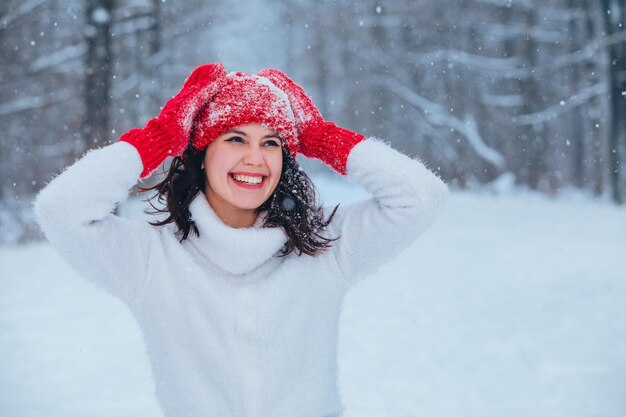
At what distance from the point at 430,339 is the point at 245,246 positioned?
12.6ft

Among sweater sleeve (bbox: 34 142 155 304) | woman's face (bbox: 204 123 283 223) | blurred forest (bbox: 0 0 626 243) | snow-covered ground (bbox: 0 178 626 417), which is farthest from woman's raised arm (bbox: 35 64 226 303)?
blurred forest (bbox: 0 0 626 243)

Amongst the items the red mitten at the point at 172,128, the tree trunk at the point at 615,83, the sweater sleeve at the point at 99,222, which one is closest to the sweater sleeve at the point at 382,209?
the red mitten at the point at 172,128

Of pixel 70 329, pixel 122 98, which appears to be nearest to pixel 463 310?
pixel 70 329

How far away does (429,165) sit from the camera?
9.27 meters

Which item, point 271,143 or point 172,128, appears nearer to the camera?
point 172,128

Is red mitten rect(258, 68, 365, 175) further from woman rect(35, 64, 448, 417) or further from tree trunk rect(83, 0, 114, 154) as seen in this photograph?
tree trunk rect(83, 0, 114, 154)

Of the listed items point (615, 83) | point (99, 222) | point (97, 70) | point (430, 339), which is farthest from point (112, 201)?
point (615, 83)

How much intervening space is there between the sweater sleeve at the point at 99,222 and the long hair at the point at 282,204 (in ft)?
0.54

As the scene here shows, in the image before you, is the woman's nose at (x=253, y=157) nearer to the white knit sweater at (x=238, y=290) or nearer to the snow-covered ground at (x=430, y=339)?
the white knit sweater at (x=238, y=290)

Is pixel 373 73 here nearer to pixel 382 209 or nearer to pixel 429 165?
pixel 429 165

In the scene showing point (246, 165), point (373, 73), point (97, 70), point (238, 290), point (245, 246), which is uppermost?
point (373, 73)

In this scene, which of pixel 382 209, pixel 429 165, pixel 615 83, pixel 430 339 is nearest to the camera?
pixel 382 209

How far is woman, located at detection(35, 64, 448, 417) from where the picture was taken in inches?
72.9

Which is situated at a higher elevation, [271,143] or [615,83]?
[615,83]
